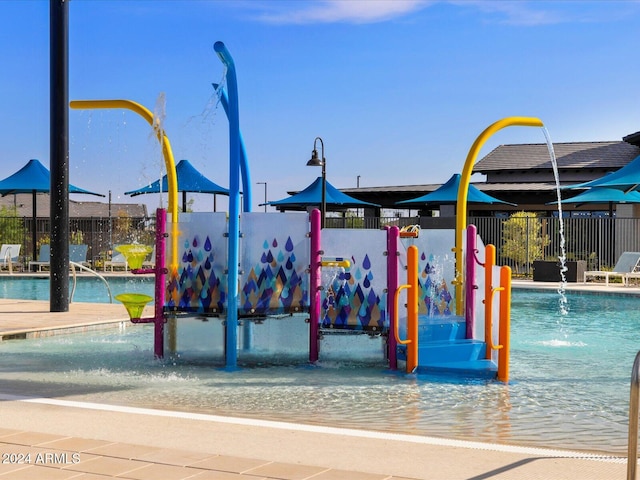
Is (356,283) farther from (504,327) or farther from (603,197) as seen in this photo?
(603,197)

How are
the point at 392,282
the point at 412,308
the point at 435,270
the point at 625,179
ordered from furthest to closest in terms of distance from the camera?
the point at 625,179
the point at 435,270
the point at 392,282
the point at 412,308

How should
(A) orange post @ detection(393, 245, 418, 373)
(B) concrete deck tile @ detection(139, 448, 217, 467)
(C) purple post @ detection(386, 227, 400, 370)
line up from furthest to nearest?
(C) purple post @ detection(386, 227, 400, 370) < (A) orange post @ detection(393, 245, 418, 373) < (B) concrete deck tile @ detection(139, 448, 217, 467)

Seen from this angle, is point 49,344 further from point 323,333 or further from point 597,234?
point 597,234

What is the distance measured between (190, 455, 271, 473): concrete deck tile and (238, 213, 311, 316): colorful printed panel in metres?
4.63

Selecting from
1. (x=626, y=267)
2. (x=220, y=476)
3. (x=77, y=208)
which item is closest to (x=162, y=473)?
(x=220, y=476)

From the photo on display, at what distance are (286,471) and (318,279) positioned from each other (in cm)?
492

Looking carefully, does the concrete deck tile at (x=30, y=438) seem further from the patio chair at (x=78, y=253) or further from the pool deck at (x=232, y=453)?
the patio chair at (x=78, y=253)

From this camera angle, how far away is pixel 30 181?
27.3 meters

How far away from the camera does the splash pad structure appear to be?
30.2 ft

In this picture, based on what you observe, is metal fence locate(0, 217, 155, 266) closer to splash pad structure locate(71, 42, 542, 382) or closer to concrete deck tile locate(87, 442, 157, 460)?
splash pad structure locate(71, 42, 542, 382)

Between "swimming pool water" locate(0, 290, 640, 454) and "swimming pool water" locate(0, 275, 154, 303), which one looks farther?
"swimming pool water" locate(0, 275, 154, 303)

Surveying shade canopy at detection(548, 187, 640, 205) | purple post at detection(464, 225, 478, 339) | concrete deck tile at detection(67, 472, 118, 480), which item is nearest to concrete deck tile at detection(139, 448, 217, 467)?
concrete deck tile at detection(67, 472, 118, 480)

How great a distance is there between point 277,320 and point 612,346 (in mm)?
4713

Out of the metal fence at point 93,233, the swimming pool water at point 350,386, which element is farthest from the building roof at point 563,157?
the swimming pool water at point 350,386
